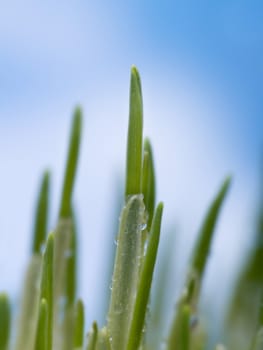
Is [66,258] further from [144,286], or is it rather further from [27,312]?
[144,286]

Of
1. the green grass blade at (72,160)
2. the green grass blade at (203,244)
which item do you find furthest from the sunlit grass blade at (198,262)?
the green grass blade at (72,160)

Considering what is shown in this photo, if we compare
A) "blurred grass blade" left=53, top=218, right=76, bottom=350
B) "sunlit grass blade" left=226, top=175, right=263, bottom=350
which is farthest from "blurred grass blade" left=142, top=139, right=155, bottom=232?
"sunlit grass blade" left=226, top=175, right=263, bottom=350

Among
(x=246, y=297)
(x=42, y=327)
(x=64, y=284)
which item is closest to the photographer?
(x=42, y=327)

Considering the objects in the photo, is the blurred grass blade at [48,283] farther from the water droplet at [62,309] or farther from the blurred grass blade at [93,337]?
the water droplet at [62,309]

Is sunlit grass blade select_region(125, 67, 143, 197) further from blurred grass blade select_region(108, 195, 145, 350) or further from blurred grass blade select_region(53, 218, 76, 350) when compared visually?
blurred grass blade select_region(53, 218, 76, 350)

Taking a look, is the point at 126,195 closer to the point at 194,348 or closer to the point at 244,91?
the point at 194,348

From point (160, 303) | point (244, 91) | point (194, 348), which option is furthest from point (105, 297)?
point (244, 91)

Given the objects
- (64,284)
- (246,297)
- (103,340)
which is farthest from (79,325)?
(246,297)
